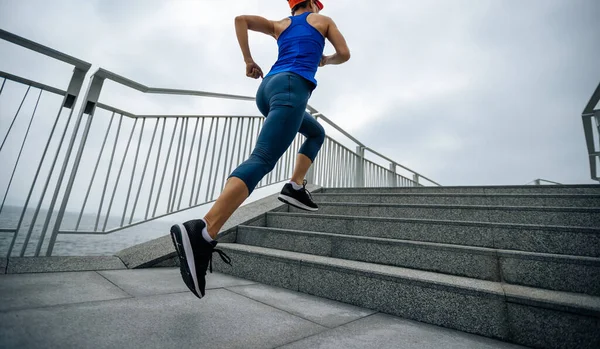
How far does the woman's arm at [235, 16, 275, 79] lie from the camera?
1665 millimetres

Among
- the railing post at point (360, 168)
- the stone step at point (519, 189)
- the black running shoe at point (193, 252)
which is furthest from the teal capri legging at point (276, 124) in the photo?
the railing post at point (360, 168)

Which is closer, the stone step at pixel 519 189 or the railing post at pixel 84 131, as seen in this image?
the railing post at pixel 84 131

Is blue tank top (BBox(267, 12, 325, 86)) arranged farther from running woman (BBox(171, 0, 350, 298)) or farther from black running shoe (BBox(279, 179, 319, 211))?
black running shoe (BBox(279, 179, 319, 211))

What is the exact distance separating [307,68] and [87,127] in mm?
2092

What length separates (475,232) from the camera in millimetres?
2061

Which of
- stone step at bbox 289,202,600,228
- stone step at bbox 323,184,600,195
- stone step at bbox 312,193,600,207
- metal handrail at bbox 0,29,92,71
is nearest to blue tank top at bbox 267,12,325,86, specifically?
metal handrail at bbox 0,29,92,71

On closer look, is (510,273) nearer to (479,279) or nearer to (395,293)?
(479,279)

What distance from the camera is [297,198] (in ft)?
6.73

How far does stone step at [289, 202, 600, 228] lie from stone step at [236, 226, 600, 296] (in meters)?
0.91

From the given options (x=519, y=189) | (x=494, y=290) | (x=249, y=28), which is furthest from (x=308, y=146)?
(x=519, y=189)

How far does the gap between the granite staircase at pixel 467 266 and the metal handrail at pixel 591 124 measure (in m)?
1.45

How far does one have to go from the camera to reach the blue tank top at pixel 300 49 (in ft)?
5.04

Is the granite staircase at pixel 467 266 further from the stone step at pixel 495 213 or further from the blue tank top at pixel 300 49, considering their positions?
the blue tank top at pixel 300 49

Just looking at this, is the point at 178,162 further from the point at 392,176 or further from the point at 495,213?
the point at 392,176
